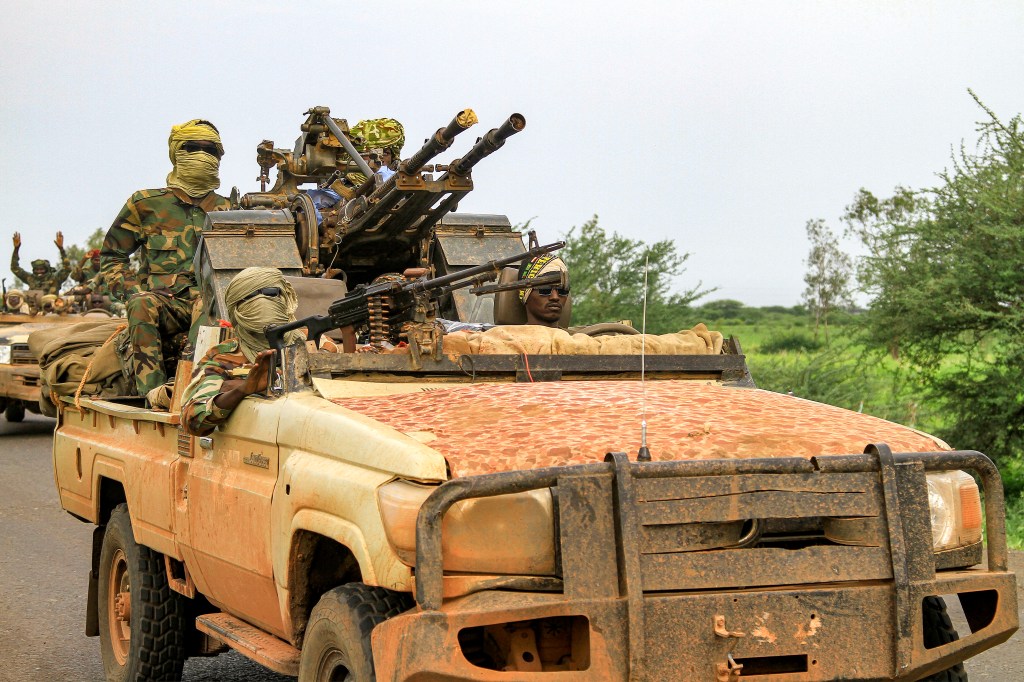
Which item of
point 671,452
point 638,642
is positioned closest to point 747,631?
point 638,642

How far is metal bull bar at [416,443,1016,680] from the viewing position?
355cm

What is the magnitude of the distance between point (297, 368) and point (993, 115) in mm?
11613

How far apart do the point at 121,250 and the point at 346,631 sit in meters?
5.99

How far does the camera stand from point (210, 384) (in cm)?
530

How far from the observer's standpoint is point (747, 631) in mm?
3660

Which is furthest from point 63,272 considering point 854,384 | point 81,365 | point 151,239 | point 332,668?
point 332,668

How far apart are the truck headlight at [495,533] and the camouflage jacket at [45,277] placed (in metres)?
22.3

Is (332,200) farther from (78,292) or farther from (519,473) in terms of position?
(78,292)

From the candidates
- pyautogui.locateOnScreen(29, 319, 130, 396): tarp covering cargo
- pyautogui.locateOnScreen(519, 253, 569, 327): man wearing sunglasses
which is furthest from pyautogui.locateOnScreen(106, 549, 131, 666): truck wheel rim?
pyautogui.locateOnScreen(519, 253, 569, 327): man wearing sunglasses

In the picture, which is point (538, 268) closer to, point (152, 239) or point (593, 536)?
point (593, 536)

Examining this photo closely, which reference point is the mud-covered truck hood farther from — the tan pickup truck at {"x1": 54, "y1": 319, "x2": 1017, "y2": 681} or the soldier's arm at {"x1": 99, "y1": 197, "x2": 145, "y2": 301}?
the soldier's arm at {"x1": 99, "y1": 197, "x2": 145, "y2": 301}

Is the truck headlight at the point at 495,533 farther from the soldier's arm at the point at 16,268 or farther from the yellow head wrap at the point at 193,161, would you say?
the soldier's arm at the point at 16,268

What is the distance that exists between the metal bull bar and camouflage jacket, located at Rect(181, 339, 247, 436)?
1807 mm

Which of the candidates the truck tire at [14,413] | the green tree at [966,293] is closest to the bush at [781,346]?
the green tree at [966,293]
